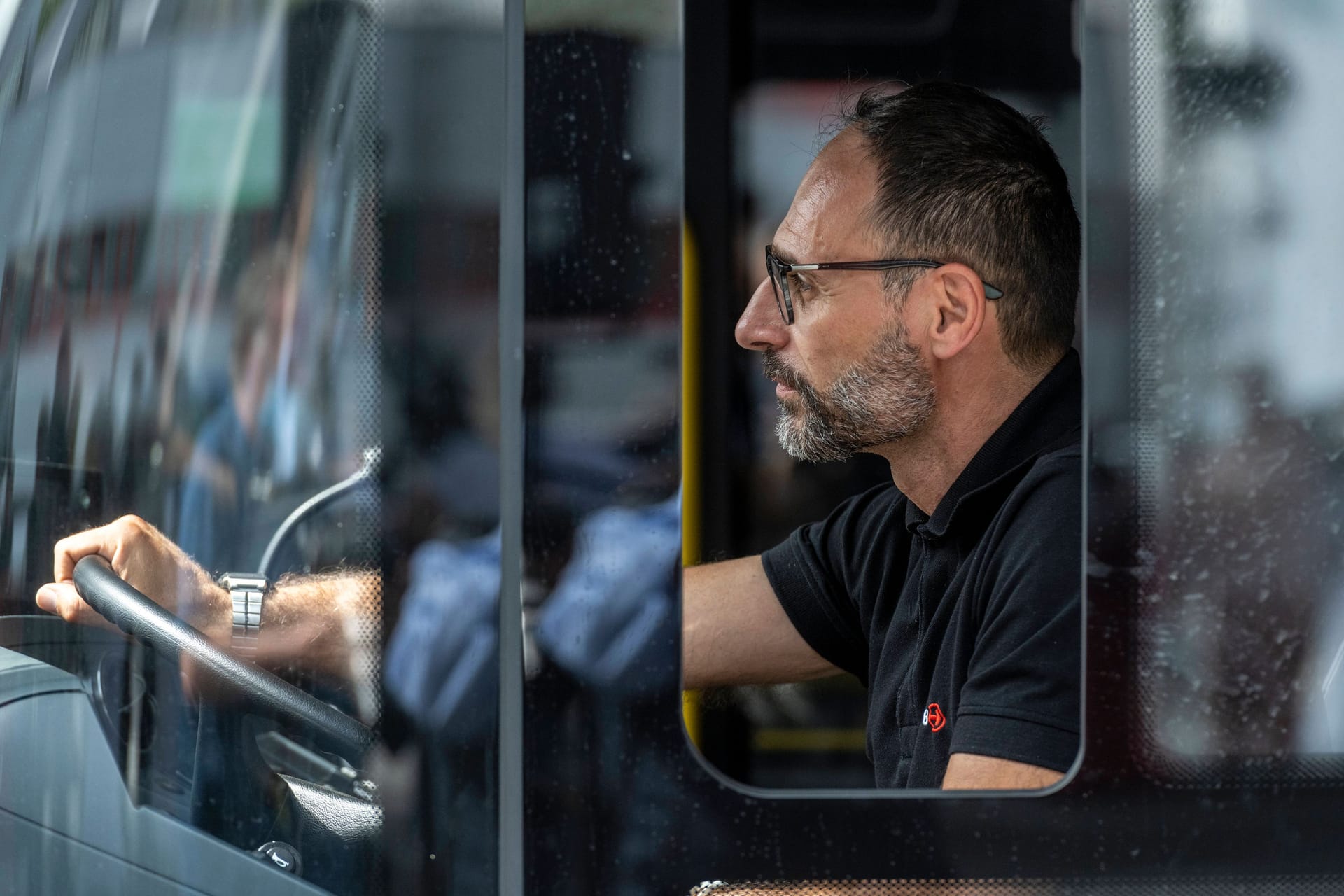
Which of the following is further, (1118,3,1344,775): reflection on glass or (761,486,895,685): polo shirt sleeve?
(761,486,895,685): polo shirt sleeve

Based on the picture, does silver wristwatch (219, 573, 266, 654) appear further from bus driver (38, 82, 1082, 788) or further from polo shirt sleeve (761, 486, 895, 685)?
polo shirt sleeve (761, 486, 895, 685)

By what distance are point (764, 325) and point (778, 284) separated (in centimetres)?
6

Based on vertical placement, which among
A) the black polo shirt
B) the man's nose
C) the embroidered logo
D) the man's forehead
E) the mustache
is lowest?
the embroidered logo

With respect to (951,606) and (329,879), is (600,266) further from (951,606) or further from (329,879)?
(951,606)

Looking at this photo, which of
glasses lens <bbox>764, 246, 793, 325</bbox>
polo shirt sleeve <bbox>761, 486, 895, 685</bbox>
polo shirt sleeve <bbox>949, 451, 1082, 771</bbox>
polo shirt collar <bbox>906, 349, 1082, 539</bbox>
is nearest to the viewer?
polo shirt sleeve <bbox>949, 451, 1082, 771</bbox>

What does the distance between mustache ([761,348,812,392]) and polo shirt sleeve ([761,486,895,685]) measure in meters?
0.34

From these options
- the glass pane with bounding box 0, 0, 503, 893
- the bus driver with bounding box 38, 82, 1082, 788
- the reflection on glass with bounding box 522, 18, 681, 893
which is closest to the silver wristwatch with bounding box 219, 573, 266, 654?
the glass pane with bounding box 0, 0, 503, 893

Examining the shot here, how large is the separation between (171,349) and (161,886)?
0.41 metres

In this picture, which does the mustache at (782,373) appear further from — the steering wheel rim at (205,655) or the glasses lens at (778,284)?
the steering wheel rim at (205,655)

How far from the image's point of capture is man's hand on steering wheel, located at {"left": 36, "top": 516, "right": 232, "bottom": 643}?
0.99 m

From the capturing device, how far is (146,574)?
1.01 metres

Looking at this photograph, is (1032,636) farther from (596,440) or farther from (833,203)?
(833,203)

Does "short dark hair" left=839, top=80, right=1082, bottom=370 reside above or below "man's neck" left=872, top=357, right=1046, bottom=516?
above

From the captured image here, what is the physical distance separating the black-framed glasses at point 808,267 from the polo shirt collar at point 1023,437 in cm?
14
